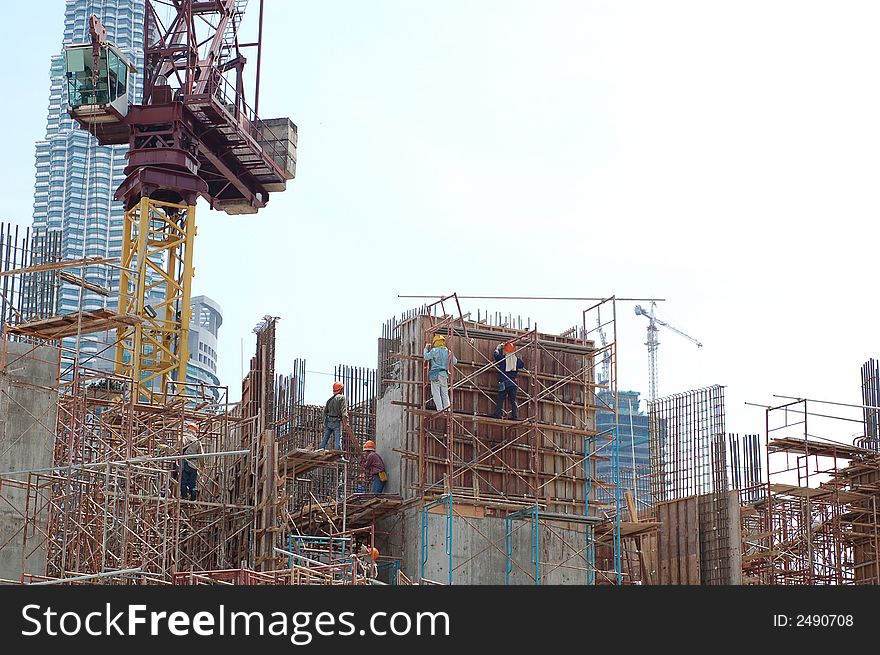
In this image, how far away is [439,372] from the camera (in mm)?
34750

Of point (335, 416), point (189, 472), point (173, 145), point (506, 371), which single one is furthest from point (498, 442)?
point (173, 145)

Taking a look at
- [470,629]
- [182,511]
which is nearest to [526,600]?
[470,629]

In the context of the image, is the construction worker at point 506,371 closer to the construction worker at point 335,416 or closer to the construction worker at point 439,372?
the construction worker at point 439,372

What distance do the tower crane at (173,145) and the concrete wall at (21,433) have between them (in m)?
13.2

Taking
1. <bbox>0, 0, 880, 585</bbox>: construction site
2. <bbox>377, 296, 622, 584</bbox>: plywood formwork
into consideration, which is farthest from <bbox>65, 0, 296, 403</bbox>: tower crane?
<bbox>377, 296, 622, 584</bbox>: plywood formwork

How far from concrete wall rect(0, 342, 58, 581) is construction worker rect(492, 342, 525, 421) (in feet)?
32.0

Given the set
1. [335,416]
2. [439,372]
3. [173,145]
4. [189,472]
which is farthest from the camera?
[173,145]

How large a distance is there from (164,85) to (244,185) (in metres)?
4.44

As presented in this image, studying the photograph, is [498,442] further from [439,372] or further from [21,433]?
[21,433]

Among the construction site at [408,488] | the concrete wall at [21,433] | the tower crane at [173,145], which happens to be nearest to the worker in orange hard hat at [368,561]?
the construction site at [408,488]

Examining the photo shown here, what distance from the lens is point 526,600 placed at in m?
19.8

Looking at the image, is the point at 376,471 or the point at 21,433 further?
the point at 376,471

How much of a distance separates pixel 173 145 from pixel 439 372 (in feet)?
60.0

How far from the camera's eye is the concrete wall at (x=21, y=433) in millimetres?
31188
